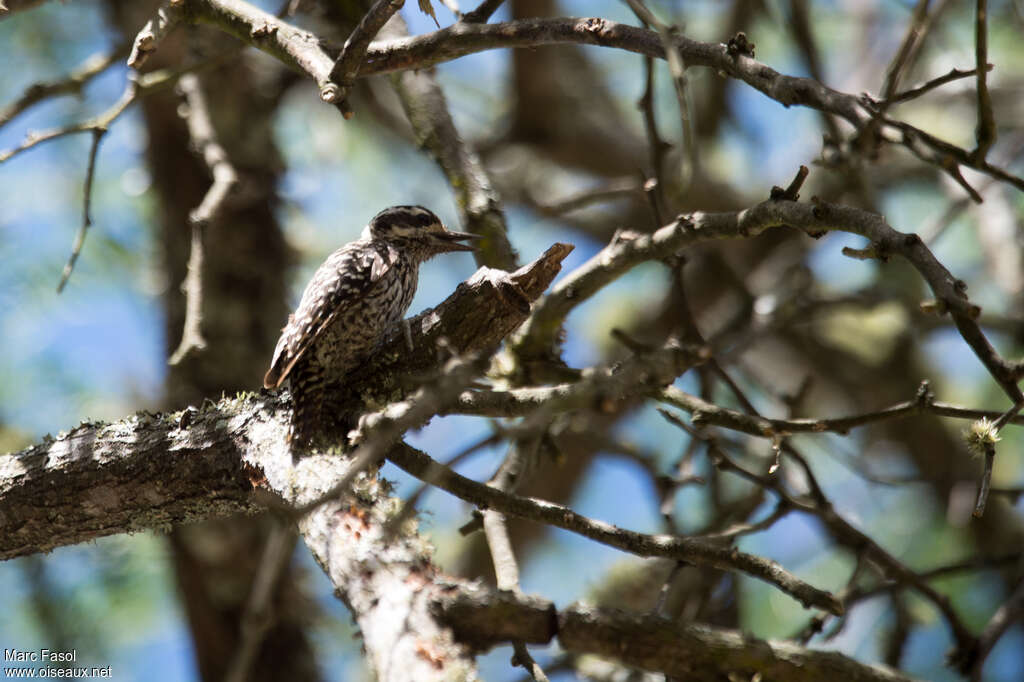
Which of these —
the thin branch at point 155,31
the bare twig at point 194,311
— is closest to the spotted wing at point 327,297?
the bare twig at point 194,311

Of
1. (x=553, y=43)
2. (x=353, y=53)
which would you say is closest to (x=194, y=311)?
(x=353, y=53)

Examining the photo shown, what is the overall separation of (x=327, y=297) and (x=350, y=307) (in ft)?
0.30

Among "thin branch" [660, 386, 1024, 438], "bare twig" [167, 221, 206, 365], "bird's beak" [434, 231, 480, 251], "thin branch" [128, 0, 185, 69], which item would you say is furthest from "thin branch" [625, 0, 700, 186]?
"bare twig" [167, 221, 206, 365]

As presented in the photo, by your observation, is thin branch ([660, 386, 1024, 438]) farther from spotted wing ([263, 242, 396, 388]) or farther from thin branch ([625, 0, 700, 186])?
spotted wing ([263, 242, 396, 388])

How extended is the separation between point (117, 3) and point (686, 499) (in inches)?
191

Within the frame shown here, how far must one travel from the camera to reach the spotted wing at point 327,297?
315 cm

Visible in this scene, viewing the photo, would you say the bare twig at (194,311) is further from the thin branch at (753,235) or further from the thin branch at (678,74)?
the thin branch at (678,74)

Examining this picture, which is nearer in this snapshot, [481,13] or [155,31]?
[481,13]

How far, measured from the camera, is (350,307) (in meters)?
3.42

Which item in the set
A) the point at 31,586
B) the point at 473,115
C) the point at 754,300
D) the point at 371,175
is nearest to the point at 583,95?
the point at 473,115

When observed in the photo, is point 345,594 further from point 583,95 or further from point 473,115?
point 473,115

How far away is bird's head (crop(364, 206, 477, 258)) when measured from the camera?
13.3ft

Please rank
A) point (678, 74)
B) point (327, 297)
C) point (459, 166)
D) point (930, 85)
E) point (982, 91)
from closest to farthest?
point (678, 74) < point (982, 91) < point (930, 85) < point (327, 297) < point (459, 166)

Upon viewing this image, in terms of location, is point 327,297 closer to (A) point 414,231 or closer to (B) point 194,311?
(B) point 194,311
